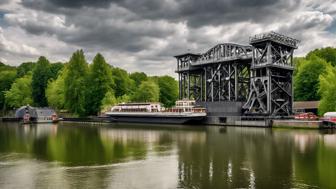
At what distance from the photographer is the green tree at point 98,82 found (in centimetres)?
10800

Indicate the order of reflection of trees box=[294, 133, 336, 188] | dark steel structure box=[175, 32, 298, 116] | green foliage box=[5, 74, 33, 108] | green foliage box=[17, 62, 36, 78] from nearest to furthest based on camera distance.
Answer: reflection of trees box=[294, 133, 336, 188] < dark steel structure box=[175, 32, 298, 116] < green foliage box=[5, 74, 33, 108] < green foliage box=[17, 62, 36, 78]

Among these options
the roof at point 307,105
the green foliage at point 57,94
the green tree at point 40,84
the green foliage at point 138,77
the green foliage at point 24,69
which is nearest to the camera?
the roof at point 307,105

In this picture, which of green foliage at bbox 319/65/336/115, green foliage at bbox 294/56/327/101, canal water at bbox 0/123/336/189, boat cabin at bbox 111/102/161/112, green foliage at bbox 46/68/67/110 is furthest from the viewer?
green foliage at bbox 46/68/67/110

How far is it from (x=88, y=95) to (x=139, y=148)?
71.2 metres

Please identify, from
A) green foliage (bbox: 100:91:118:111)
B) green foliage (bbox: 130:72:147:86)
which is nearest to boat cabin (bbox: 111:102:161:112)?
green foliage (bbox: 100:91:118:111)

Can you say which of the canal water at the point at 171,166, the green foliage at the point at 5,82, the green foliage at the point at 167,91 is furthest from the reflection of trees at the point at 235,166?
the green foliage at the point at 5,82

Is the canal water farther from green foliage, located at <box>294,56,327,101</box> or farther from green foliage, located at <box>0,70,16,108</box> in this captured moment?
green foliage, located at <box>0,70,16,108</box>

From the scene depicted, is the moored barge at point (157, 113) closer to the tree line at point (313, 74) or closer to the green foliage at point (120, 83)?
the green foliage at point (120, 83)

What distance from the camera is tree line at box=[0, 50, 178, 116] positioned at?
356 feet

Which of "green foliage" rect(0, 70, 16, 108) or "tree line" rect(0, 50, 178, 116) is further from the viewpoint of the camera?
"green foliage" rect(0, 70, 16, 108)

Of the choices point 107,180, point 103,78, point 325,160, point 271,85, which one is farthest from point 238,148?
point 103,78

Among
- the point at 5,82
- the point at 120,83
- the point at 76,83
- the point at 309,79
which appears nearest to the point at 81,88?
the point at 76,83

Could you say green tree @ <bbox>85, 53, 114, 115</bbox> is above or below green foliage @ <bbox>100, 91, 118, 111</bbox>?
above

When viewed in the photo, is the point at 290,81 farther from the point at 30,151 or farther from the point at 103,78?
the point at 30,151
